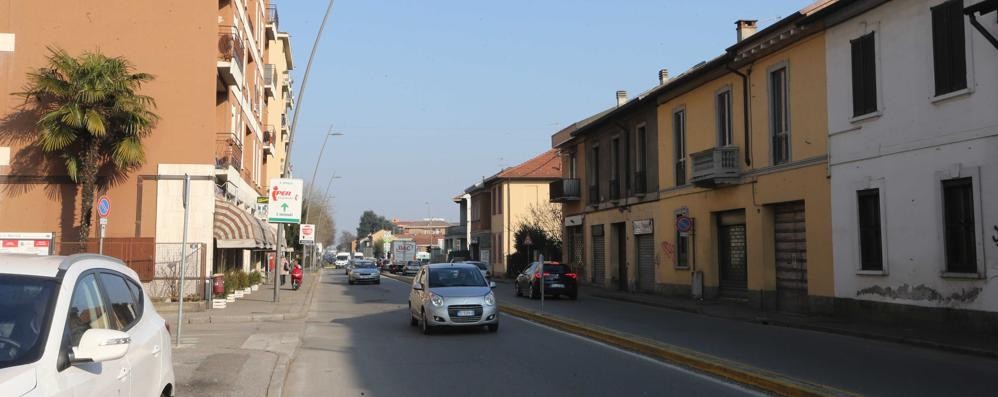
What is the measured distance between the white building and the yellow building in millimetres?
1076

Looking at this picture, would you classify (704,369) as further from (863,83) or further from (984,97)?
(863,83)

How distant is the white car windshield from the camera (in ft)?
13.3

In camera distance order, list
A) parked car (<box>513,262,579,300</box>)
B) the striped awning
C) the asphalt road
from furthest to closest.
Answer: parked car (<box>513,262,579,300</box>), the striped awning, the asphalt road

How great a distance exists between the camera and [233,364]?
11828 mm

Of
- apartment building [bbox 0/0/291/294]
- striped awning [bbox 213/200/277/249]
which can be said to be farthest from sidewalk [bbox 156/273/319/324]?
striped awning [bbox 213/200/277/249]

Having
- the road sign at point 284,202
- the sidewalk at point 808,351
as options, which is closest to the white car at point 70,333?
the sidewalk at point 808,351

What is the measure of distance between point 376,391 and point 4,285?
5.98 m

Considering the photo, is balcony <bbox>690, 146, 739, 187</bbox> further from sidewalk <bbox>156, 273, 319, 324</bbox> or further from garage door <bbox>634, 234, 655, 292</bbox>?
sidewalk <bbox>156, 273, 319, 324</bbox>

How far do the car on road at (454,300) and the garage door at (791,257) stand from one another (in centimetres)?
930

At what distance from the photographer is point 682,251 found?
29938 millimetres

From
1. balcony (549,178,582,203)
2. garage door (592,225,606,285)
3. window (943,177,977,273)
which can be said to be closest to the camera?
window (943,177,977,273)

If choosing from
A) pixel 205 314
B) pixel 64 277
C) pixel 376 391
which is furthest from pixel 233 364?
pixel 205 314

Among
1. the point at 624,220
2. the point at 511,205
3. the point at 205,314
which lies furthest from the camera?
the point at 511,205

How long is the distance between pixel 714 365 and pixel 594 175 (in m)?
29.0
